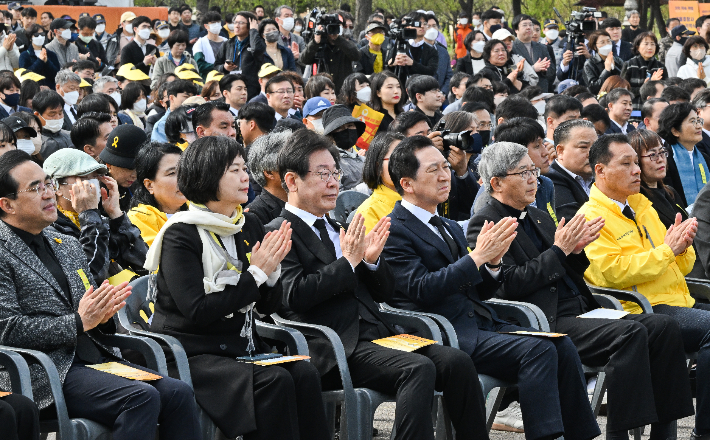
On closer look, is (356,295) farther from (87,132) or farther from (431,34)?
(431,34)

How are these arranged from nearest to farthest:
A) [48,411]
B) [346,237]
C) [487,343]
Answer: [48,411]
[346,237]
[487,343]

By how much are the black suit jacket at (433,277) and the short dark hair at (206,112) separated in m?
2.19

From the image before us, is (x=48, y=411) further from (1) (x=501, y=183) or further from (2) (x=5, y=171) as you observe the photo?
(1) (x=501, y=183)

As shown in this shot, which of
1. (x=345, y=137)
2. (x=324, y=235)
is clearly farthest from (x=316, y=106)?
(x=324, y=235)

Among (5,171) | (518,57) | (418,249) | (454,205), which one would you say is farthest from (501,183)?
(518,57)

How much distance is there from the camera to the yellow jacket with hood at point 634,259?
16.0ft

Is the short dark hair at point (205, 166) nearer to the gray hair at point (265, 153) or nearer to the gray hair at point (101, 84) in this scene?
the gray hair at point (265, 153)

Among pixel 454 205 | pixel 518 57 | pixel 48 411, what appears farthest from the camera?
pixel 518 57

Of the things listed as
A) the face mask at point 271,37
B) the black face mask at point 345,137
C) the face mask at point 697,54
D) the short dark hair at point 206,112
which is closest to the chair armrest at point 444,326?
the short dark hair at point 206,112

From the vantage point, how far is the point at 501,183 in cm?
477

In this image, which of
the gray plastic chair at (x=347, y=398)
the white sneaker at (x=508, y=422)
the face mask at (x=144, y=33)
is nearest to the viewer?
the gray plastic chair at (x=347, y=398)

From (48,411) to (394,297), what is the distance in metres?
1.71

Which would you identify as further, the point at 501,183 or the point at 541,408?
the point at 501,183

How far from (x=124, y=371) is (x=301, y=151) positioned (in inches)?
48.5
